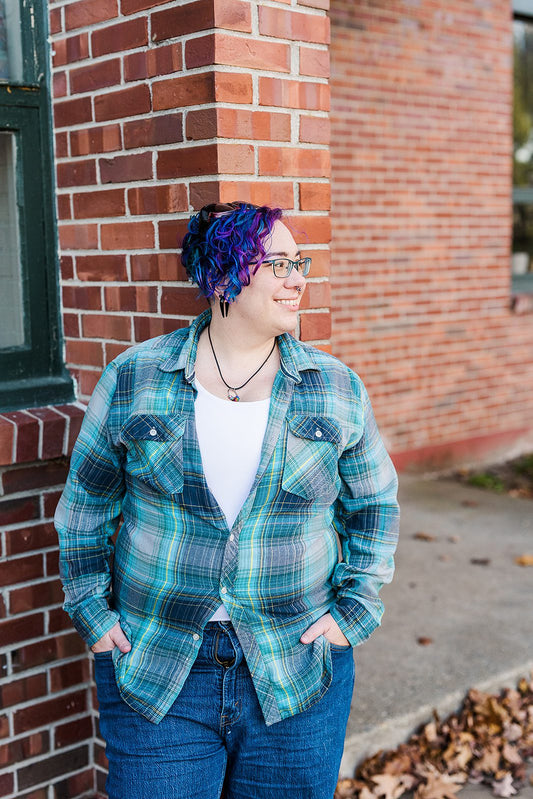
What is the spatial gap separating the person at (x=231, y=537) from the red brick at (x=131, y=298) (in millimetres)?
533

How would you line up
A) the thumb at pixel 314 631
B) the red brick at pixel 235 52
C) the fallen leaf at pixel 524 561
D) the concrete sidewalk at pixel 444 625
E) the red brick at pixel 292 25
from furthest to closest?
1. the fallen leaf at pixel 524 561
2. the concrete sidewalk at pixel 444 625
3. the red brick at pixel 292 25
4. the red brick at pixel 235 52
5. the thumb at pixel 314 631

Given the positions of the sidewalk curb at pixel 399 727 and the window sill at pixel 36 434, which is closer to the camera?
the window sill at pixel 36 434

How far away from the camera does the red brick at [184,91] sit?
251 cm

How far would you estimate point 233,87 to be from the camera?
8.31 feet

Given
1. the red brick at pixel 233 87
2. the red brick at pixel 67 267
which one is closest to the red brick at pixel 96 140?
the red brick at pixel 67 267

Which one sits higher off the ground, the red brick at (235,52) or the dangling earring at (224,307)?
the red brick at (235,52)

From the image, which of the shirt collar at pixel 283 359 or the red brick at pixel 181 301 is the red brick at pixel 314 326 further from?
the shirt collar at pixel 283 359

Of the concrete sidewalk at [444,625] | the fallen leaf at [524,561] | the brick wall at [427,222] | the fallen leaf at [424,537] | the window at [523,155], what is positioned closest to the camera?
the concrete sidewalk at [444,625]


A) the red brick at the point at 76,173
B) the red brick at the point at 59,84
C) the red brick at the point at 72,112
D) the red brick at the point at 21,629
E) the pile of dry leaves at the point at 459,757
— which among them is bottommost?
the pile of dry leaves at the point at 459,757

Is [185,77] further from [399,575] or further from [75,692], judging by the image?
[399,575]

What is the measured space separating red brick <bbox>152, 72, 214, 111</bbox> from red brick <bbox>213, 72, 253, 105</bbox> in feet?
0.05

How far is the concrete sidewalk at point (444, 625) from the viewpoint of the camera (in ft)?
11.9

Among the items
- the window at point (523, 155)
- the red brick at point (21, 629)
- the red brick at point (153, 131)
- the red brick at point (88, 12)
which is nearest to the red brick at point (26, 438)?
the red brick at point (21, 629)

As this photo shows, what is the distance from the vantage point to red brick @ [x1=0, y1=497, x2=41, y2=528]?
2.88 metres
